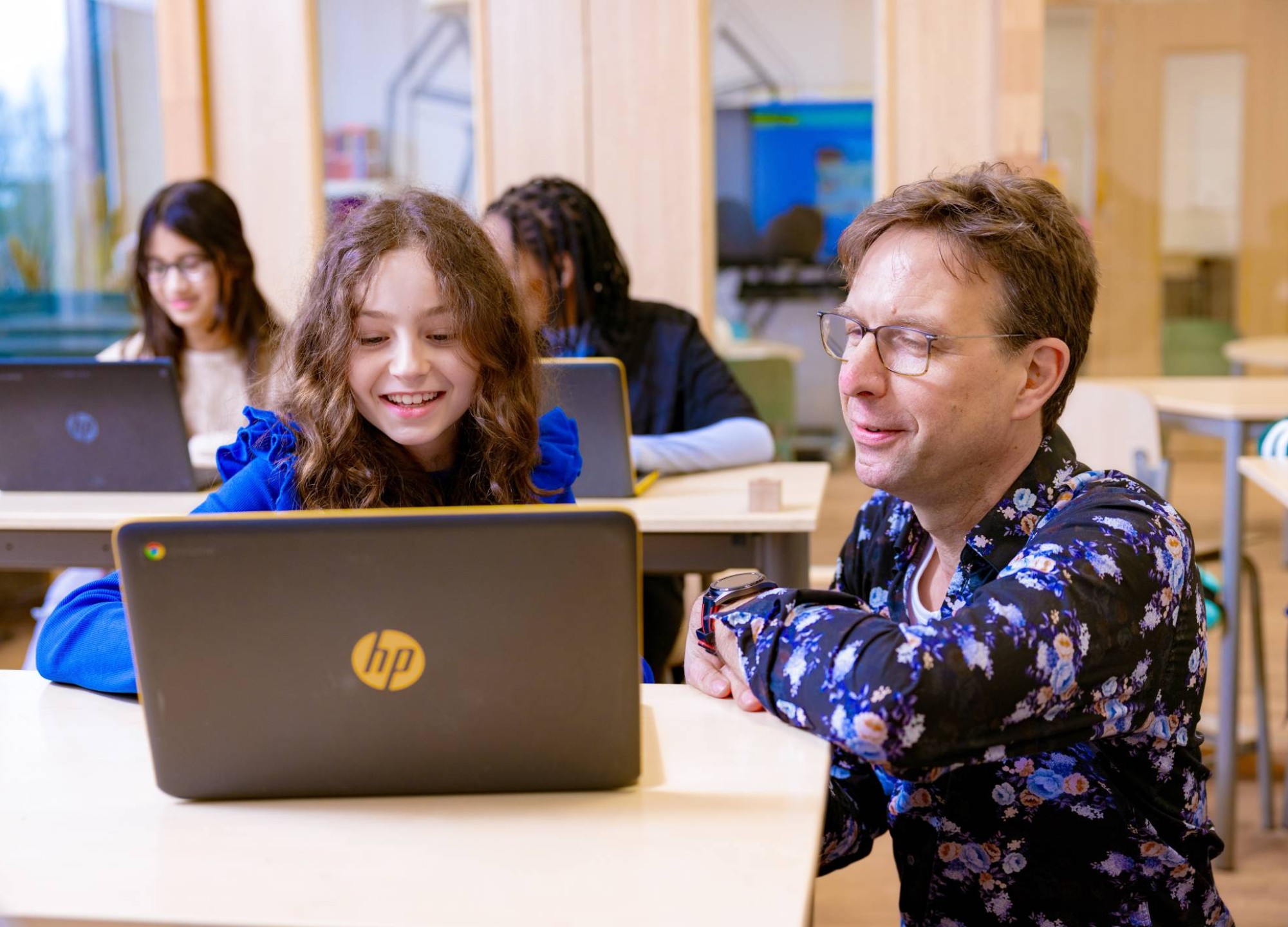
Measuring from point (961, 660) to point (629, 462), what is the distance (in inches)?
55.7

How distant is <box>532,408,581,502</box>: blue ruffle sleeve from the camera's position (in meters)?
1.58

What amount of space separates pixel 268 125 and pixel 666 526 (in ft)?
8.13

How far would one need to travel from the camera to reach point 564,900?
811 millimetres

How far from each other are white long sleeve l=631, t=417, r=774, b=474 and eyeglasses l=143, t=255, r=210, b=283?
3.71ft

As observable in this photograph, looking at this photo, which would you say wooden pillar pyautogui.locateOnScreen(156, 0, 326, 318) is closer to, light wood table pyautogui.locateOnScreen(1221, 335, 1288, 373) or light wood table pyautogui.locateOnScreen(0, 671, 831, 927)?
light wood table pyautogui.locateOnScreen(1221, 335, 1288, 373)

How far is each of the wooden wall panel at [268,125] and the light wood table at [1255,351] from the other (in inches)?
116

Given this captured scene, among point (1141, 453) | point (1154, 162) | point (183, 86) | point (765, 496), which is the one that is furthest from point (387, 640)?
point (1154, 162)

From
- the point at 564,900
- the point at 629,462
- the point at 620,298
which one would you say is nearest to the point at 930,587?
the point at 564,900

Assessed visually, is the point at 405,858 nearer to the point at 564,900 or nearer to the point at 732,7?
the point at 564,900

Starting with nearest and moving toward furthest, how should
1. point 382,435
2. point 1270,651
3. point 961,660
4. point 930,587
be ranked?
point 961,660, point 930,587, point 382,435, point 1270,651

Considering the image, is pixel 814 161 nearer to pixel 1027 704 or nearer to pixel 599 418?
pixel 599 418

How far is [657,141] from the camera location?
3.85 meters

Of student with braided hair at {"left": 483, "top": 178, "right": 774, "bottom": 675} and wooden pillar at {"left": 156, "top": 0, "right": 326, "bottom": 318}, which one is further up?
wooden pillar at {"left": 156, "top": 0, "right": 326, "bottom": 318}

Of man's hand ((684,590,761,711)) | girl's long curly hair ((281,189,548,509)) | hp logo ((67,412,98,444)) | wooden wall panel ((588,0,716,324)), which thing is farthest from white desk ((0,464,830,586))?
wooden wall panel ((588,0,716,324))
